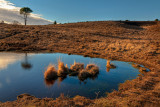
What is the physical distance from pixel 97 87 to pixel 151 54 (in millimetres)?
13552

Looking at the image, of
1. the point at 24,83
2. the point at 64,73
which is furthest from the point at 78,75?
the point at 24,83

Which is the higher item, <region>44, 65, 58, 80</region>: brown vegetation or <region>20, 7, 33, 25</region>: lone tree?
<region>20, 7, 33, 25</region>: lone tree

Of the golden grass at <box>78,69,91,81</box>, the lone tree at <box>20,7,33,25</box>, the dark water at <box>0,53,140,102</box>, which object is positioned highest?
the lone tree at <box>20,7,33,25</box>

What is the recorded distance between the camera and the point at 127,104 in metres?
5.61

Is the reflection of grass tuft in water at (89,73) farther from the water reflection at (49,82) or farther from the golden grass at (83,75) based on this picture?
the water reflection at (49,82)

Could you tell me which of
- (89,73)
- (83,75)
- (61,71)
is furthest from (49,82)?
(89,73)

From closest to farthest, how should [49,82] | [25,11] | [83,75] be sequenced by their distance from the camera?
[49,82], [83,75], [25,11]

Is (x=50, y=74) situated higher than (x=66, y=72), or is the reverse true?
(x=50, y=74)

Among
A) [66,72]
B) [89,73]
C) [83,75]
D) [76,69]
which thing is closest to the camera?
[83,75]

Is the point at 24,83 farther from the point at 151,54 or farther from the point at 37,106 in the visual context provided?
the point at 151,54

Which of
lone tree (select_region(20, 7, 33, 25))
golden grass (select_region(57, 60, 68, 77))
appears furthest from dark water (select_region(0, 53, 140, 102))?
lone tree (select_region(20, 7, 33, 25))

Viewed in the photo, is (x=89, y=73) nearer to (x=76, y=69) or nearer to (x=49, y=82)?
(x=76, y=69)

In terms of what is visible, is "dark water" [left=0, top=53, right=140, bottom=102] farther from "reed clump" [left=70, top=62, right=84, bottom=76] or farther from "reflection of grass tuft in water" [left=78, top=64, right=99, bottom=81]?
"reed clump" [left=70, top=62, right=84, bottom=76]

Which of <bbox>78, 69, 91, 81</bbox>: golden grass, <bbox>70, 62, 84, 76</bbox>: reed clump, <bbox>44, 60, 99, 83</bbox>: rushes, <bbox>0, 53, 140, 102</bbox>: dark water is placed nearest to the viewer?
<bbox>0, 53, 140, 102</bbox>: dark water
